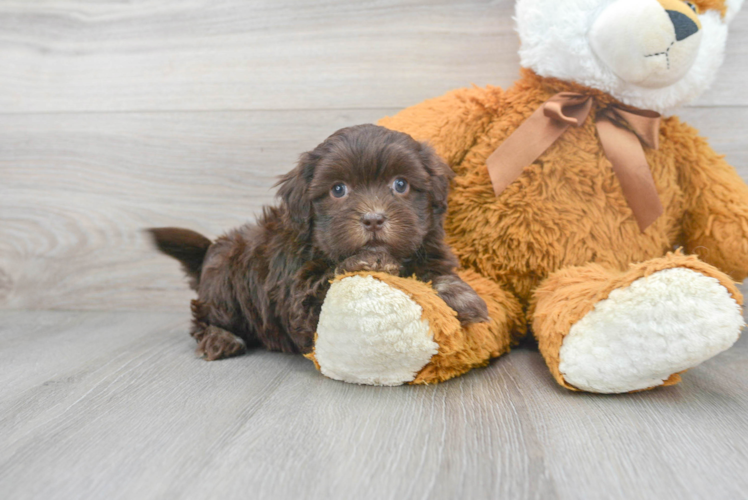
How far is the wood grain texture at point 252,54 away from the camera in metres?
1.84

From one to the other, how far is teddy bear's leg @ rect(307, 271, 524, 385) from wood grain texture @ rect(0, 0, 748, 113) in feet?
3.13

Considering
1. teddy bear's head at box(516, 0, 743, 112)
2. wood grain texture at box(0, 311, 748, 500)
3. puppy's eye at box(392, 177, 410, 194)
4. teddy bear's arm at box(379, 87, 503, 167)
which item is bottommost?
wood grain texture at box(0, 311, 748, 500)

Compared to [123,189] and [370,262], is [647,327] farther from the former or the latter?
[123,189]

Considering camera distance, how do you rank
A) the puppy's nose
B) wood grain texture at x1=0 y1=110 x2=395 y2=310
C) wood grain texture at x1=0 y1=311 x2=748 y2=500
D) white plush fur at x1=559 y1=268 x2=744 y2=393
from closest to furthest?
1. wood grain texture at x1=0 y1=311 x2=748 y2=500
2. white plush fur at x1=559 y1=268 x2=744 y2=393
3. the puppy's nose
4. wood grain texture at x1=0 y1=110 x2=395 y2=310

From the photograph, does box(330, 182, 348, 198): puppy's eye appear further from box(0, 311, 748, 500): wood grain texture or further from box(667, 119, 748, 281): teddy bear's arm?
box(667, 119, 748, 281): teddy bear's arm

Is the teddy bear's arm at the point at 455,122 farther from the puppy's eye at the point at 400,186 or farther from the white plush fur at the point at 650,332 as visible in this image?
the white plush fur at the point at 650,332

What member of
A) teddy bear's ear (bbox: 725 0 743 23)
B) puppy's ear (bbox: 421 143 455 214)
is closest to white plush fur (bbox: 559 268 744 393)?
puppy's ear (bbox: 421 143 455 214)

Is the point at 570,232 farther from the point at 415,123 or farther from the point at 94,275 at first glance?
Result: the point at 94,275

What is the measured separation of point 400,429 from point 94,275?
161 centimetres

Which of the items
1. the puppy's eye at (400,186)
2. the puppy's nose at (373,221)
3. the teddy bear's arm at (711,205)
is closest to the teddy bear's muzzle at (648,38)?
the teddy bear's arm at (711,205)

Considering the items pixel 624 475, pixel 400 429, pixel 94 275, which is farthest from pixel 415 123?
pixel 94 275

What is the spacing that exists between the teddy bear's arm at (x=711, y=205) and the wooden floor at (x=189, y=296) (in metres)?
0.29

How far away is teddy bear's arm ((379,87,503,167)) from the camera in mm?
1520

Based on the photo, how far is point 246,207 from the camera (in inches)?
79.0
